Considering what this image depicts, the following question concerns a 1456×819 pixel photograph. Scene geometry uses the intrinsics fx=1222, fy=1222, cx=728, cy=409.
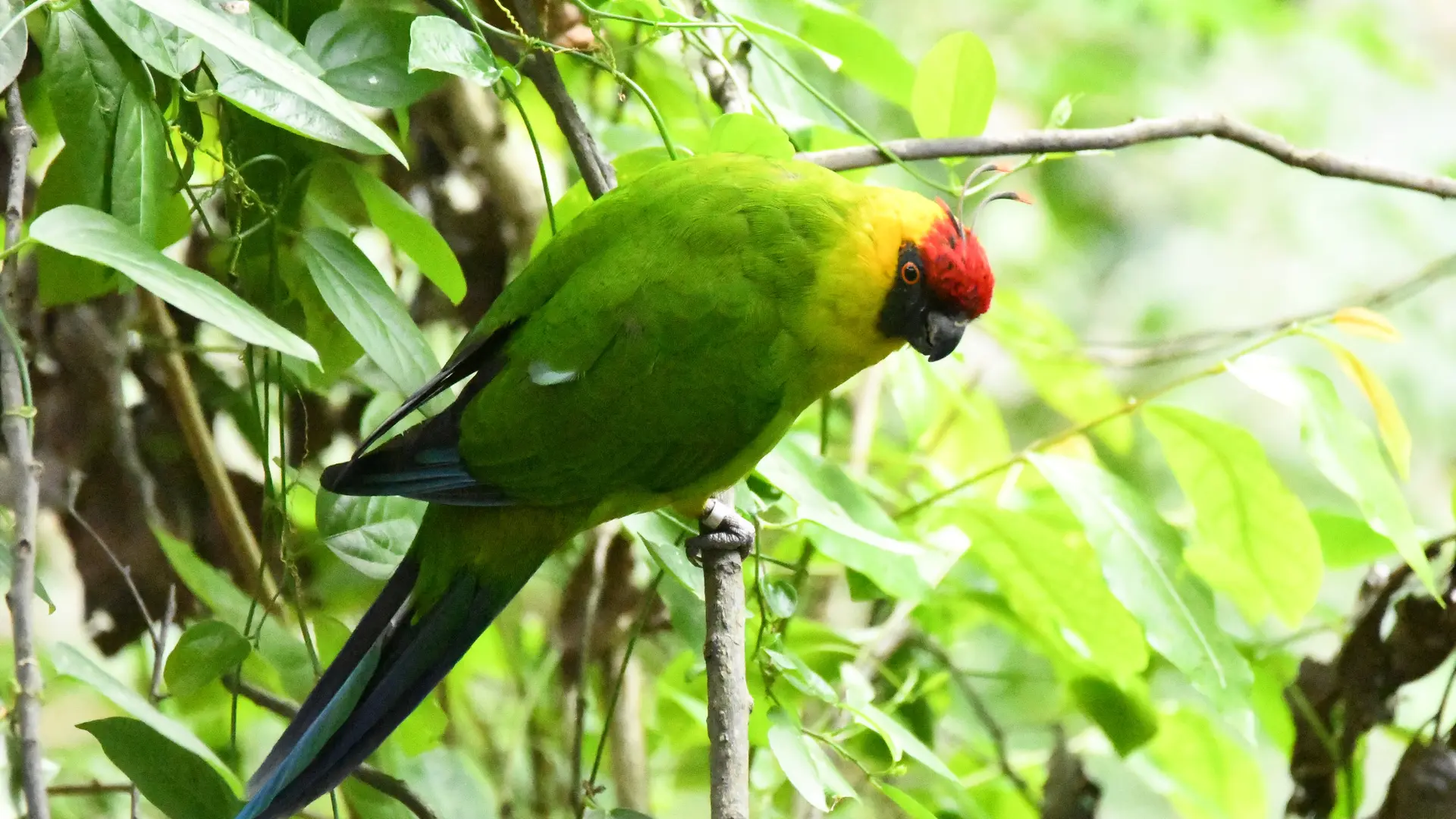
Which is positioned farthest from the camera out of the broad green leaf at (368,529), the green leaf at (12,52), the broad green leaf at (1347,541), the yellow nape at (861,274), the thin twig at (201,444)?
the broad green leaf at (1347,541)

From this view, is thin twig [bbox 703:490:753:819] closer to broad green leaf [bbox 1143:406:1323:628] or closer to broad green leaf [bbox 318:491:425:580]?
broad green leaf [bbox 318:491:425:580]

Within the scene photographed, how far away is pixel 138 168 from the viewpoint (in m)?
1.00

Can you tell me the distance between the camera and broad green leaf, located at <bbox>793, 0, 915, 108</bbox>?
142 centimetres

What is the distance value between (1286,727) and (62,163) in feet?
5.16

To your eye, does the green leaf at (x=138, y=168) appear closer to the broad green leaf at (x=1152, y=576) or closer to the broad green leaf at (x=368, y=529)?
the broad green leaf at (x=368, y=529)

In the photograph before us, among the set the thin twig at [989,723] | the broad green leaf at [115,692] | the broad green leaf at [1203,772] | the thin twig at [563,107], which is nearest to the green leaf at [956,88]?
the thin twig at [563,107]

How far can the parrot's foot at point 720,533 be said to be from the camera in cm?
134

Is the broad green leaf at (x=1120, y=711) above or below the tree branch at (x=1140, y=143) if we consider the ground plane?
below

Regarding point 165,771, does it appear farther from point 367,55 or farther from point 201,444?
point 367,55

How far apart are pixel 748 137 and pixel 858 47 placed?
0.81 feet

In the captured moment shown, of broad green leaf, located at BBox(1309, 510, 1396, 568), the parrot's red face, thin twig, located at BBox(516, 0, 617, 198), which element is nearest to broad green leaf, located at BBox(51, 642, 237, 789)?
thin twig, located at BBox(516, 0, 617, 198)

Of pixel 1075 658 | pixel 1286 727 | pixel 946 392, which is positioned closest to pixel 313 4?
pixel 946 392

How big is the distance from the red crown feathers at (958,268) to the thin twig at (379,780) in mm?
736

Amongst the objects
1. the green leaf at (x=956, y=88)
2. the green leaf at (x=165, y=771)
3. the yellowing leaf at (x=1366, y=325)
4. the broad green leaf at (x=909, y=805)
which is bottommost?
the broad green leaf at (x=909, y=805)
